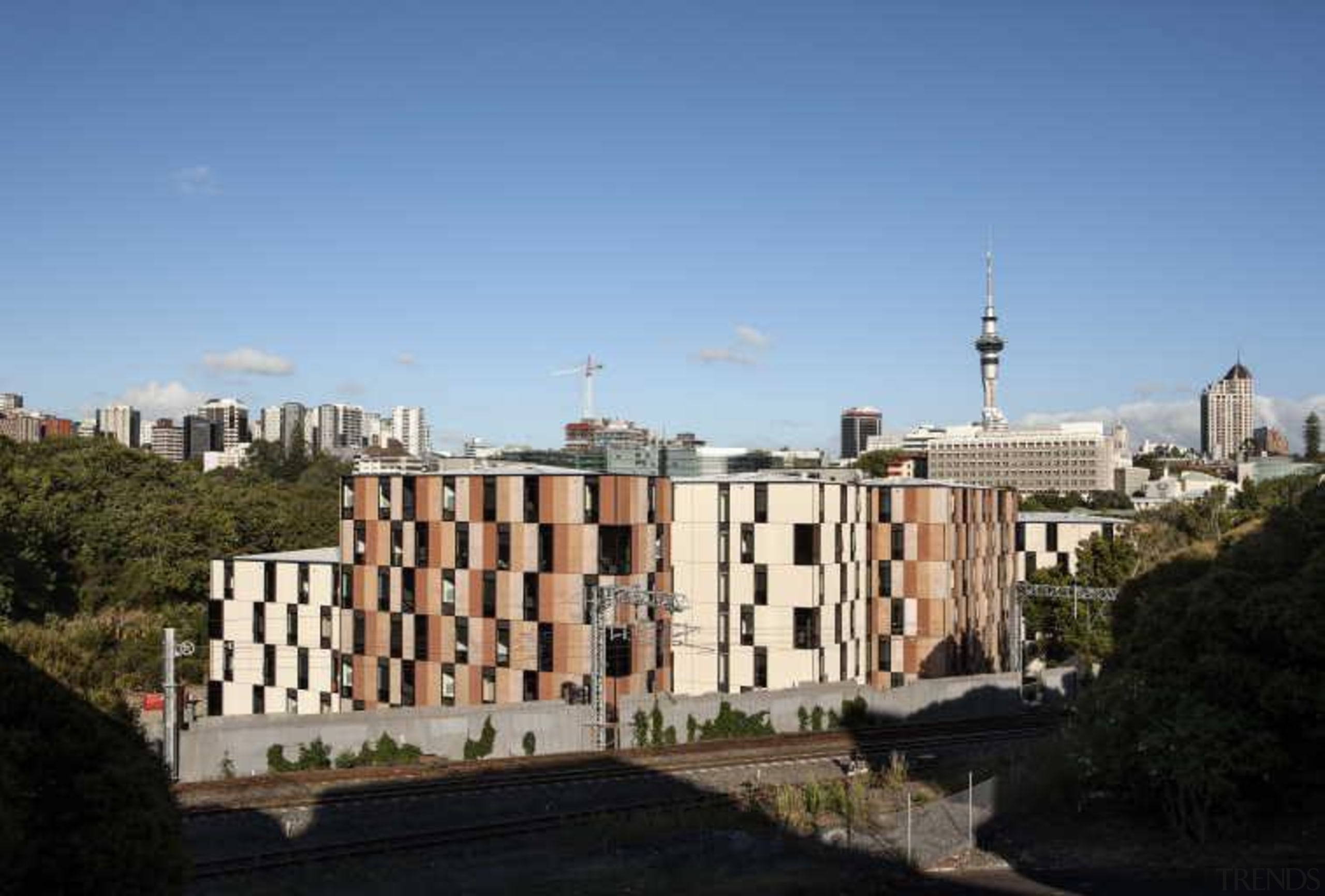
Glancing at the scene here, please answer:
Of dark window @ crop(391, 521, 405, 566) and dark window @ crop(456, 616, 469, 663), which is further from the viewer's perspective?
dark window @ crop(391, 521, 405, 566)

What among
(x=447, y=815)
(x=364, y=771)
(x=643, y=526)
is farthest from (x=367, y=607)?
(x=447, y=815)

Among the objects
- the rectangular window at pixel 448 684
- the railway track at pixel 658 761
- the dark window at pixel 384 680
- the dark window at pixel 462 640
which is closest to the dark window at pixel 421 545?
the dark window at pixel 462 640

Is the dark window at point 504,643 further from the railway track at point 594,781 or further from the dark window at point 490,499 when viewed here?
the railway track at point 594,781

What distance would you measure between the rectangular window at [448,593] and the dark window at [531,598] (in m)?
4.36

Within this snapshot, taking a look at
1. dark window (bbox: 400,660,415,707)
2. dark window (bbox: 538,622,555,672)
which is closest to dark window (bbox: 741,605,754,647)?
dark window (bbox: 538,622,555,672)

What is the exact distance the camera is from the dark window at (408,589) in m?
58.5

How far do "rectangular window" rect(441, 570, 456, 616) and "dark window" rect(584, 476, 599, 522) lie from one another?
776cm

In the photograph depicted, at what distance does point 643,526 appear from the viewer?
187ft

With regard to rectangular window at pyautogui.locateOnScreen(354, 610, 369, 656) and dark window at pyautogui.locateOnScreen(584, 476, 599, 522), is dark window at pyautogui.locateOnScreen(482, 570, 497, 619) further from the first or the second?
rectangular window at pyautogui.locateOnScreen(354, 610, 369, 656)

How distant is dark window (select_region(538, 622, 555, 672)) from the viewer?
5372 centimetres

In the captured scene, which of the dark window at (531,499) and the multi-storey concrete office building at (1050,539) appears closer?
the dark window at (531,499)

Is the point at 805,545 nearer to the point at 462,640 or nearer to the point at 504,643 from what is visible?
the point at 504,643

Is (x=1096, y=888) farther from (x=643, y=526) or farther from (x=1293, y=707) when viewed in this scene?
(x=643, y=526)

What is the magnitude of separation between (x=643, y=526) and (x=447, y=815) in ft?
75.3
